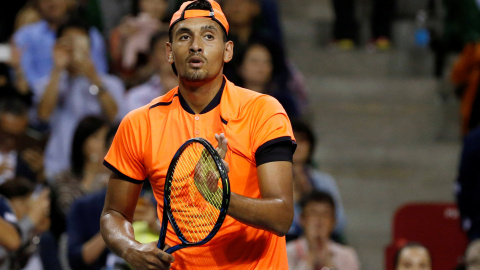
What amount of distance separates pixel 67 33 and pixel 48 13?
610 millimetres

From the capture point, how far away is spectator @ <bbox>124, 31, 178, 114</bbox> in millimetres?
6633

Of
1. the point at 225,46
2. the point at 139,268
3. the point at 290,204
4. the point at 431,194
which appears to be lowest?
the point at 431,194

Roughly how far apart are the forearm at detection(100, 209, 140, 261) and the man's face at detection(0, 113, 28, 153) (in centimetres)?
354

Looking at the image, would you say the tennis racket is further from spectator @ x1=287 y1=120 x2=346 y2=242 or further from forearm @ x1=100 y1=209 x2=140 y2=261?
spectator @ x1=287 y1=120 x2=346 y2=242

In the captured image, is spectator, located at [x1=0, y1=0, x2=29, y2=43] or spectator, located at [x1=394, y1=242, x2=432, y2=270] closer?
spectator, located at [x1=394, y1=242, x2=432, y2=270]

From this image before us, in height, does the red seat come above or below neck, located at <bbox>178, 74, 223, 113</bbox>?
below

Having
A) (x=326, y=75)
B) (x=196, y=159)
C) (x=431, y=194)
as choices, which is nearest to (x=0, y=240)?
(x=196, y=159)

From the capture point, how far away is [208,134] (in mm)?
3271

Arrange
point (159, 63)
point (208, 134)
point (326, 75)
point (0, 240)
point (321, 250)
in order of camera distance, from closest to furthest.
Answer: point (208, 134) → point (0, 240) → point (321, 250) → point (159, 63) → point (326, 75)

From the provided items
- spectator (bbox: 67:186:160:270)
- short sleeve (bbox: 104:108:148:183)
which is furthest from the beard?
spectator (bbox: 67:186:160:270)

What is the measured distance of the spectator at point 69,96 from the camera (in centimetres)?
700

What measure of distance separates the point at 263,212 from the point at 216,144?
409 millimetres

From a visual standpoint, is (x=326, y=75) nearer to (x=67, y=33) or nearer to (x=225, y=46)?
(x=67, y=33)

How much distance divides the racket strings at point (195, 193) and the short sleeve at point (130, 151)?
0.27 m
